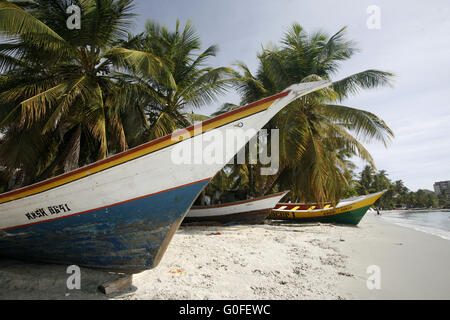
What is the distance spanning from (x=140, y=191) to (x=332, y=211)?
9773mm

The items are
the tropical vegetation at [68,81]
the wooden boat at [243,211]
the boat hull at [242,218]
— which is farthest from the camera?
the boat hull at [242,218]

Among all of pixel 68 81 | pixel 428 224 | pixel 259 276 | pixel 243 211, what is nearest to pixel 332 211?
pixel 243 211

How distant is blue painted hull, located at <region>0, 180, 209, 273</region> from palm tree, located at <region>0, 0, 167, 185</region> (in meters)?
3.50

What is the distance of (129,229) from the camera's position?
111 inches

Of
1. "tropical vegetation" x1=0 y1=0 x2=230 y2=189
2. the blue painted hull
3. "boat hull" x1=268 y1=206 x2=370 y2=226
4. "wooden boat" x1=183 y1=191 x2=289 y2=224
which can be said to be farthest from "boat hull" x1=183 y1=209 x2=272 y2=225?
the blue painted hull

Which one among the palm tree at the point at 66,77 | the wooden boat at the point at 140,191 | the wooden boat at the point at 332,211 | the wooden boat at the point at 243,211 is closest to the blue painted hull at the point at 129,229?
the wooden boat at the point at 140,191

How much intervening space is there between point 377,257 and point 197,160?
3973 mm

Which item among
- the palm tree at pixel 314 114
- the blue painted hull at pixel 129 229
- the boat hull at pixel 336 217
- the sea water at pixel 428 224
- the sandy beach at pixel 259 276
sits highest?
the palm tree at pixel 314 114

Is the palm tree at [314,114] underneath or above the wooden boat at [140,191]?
above

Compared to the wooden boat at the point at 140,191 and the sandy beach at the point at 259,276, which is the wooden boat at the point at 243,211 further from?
the wooden boat at the point at 140,191

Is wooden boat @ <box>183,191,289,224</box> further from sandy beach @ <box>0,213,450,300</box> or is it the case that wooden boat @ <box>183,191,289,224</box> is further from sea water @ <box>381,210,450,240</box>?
sea water @ <box>381,210,450,240</box>

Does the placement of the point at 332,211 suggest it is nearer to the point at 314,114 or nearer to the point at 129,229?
the point at 314,114

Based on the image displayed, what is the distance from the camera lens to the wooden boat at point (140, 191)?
2748mm

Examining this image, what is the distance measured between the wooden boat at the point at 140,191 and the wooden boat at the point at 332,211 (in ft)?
27.0
